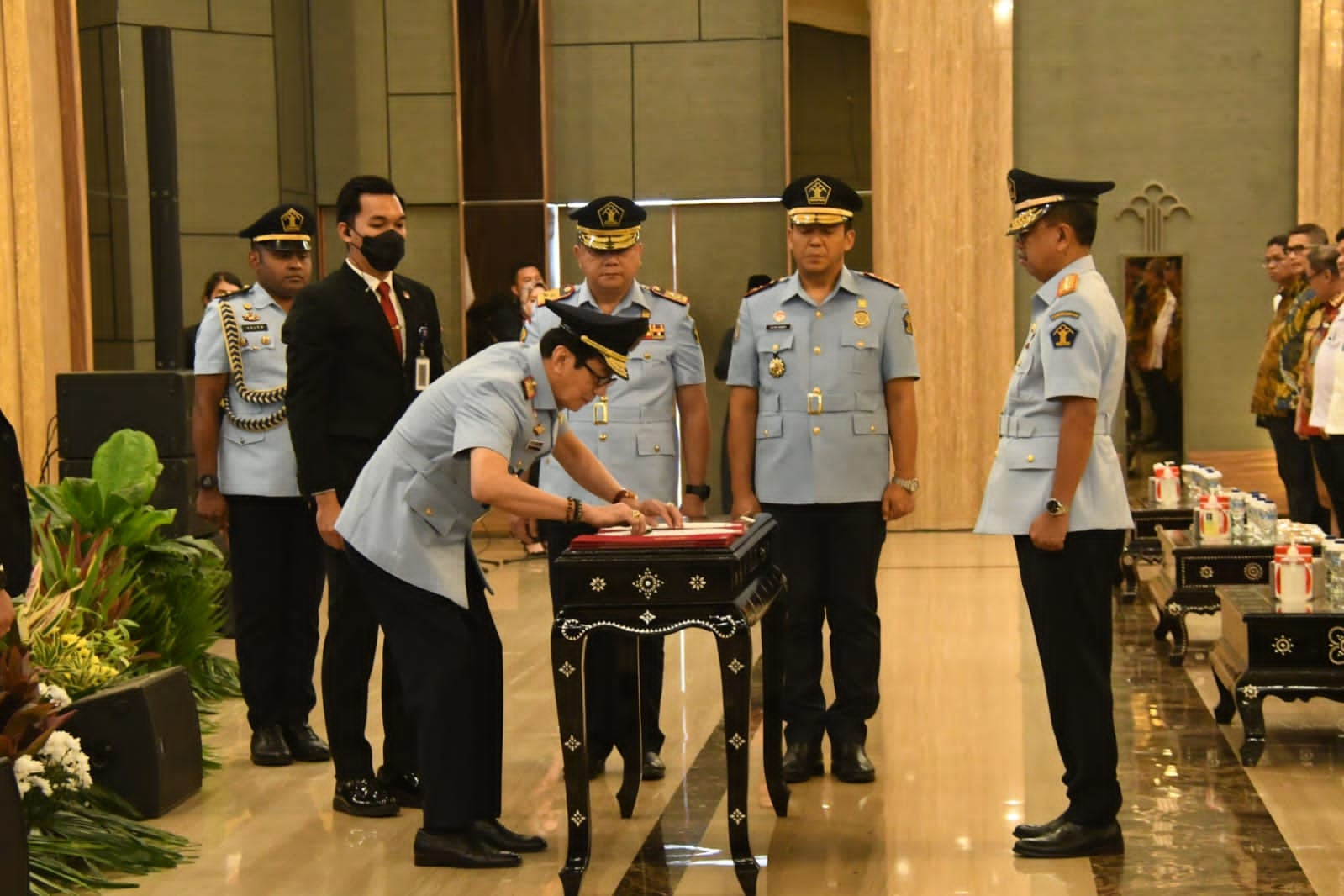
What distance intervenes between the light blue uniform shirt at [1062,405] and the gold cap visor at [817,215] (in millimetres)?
861

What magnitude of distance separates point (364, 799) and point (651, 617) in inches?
49.0

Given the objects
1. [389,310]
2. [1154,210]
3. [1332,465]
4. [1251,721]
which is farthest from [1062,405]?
[1154,210]

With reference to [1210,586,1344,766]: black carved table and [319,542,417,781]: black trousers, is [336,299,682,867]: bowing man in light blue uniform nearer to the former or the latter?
[319,542,417,781]: black trousers

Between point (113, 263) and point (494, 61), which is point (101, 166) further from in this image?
point (494, 61)

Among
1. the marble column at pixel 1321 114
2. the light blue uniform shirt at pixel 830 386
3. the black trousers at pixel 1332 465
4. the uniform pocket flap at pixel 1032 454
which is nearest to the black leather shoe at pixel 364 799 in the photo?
the light blue uniform shirt at pixel 830 386

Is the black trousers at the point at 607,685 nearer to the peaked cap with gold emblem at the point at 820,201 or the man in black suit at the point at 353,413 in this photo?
the man in black suit at the point at 353,413

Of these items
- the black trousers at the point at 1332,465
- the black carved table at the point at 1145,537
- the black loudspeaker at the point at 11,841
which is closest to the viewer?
the black loudspeaker at the point at 11,841

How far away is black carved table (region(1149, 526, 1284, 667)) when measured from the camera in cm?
604

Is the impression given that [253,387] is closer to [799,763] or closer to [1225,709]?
[799,763]

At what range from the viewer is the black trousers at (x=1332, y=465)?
Answer: 292 inches

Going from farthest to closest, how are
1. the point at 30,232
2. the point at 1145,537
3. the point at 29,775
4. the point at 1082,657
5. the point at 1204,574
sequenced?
1. the point at 30,232
2. the point at 1145,537
3. the point at 1204,574
4. the point at 1082,657
5. the point at 29,775

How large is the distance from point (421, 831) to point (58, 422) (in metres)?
3.42

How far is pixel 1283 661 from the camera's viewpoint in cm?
475

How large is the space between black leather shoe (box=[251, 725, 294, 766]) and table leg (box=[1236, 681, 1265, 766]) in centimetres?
283
